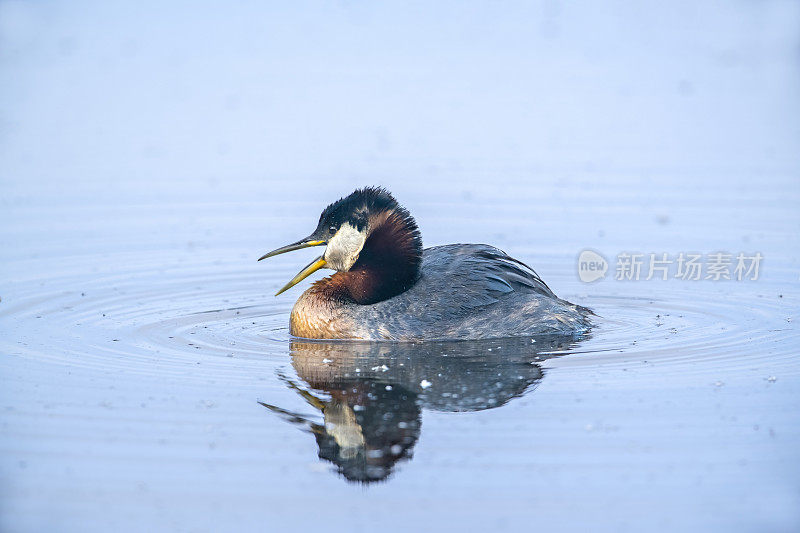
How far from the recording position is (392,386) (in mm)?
8570

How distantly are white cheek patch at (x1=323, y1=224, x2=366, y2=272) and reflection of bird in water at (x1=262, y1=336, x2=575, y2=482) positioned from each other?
31.6 inches

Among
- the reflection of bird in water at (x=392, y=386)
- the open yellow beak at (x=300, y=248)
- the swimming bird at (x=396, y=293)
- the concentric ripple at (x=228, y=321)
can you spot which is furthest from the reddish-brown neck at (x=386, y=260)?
the concentric ripple at (x=228, y=321)

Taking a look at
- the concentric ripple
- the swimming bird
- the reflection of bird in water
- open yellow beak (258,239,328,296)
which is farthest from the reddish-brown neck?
the concentric ripple

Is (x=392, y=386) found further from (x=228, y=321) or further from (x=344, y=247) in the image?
(x=228, y=321)

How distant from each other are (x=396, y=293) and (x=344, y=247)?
62cm

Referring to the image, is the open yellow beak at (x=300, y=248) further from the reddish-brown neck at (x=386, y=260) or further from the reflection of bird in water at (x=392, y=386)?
the reflection of bird in water at (x=392, y=386)

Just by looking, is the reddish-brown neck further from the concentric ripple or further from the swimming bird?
the concentric ripple

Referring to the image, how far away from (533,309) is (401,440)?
10.7ft

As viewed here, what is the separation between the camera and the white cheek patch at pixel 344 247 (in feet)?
33.7

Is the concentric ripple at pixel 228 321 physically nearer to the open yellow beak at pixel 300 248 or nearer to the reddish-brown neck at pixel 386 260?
the open yellow beak at pixel 300 248

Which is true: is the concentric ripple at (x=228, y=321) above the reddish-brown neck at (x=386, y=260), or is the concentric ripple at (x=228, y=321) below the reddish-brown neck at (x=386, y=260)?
below

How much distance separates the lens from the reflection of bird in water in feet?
23.8

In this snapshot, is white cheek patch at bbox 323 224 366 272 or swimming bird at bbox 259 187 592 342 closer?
swimming bird at bbox 259 187 592 342

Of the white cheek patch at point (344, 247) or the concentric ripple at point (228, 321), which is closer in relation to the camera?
the concentric ripple at point (228, 321)
